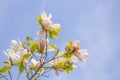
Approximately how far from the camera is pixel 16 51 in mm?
3086

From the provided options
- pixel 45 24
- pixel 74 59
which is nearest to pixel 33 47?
pixel 45 24

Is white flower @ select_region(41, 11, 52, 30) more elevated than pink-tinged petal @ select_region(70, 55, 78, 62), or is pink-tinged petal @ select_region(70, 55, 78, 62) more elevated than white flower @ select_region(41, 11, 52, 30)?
white flower @ select_region(41, 11, 52, 30)

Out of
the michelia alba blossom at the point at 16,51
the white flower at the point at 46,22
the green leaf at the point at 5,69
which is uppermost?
the white flower at the point at 46,22

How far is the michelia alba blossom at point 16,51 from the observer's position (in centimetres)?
303

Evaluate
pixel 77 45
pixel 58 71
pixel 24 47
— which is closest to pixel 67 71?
pixel 58 71

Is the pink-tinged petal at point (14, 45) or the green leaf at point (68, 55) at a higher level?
the green leaf at point (68, 55)

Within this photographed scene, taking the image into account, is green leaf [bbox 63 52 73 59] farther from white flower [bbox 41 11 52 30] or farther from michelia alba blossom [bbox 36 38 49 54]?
white flower [bbox 41 11 52 30]

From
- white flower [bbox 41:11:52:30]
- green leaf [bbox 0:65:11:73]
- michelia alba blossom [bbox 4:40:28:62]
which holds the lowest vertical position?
green leaf [bbox 0:65:11:73]

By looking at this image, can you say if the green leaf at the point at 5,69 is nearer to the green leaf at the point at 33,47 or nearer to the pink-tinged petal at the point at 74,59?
the green leaf at the point at 33,47

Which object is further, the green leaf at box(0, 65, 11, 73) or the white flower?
the white flower

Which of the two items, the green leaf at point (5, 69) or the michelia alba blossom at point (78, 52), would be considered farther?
the michelia alba blossom at point (78, 52)

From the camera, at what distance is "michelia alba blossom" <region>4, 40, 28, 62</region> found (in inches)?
119

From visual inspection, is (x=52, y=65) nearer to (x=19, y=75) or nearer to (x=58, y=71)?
(x=58, y=71)

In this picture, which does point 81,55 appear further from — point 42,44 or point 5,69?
point 5,69
